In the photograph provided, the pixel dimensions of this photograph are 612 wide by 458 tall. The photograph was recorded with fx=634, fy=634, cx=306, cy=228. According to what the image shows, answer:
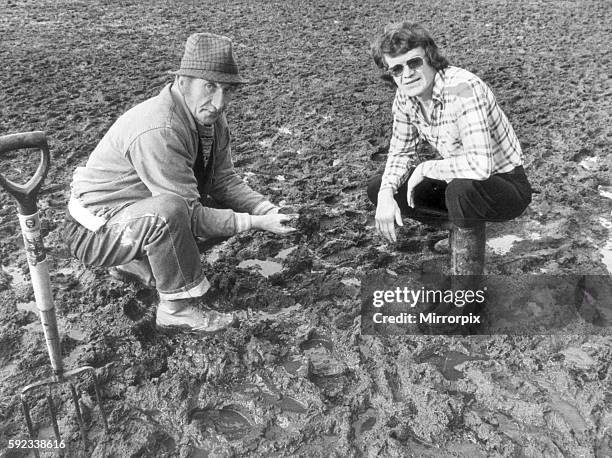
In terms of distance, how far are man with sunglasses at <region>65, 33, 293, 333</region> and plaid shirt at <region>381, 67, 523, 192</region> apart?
76cm

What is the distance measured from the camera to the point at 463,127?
2.69 metres

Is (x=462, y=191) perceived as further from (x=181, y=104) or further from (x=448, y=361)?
(x=181, y=104)

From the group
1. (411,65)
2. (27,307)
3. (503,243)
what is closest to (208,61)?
(411,65)

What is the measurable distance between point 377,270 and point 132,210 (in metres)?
1.38

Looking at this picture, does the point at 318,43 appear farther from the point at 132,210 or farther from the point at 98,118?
the point at 132,210

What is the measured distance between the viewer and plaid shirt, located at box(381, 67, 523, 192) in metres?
2.66

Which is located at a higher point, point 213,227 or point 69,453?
point 213,227

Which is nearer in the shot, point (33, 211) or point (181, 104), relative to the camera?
point (33, 211)

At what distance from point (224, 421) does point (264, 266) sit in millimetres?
1163

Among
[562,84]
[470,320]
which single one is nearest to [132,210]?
[470,320]

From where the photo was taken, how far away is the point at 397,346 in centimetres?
292

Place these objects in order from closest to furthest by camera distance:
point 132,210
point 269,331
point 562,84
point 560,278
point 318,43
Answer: point 132,210 < point 269,331 < point 560,278 < point 562,84 < point 318,43
